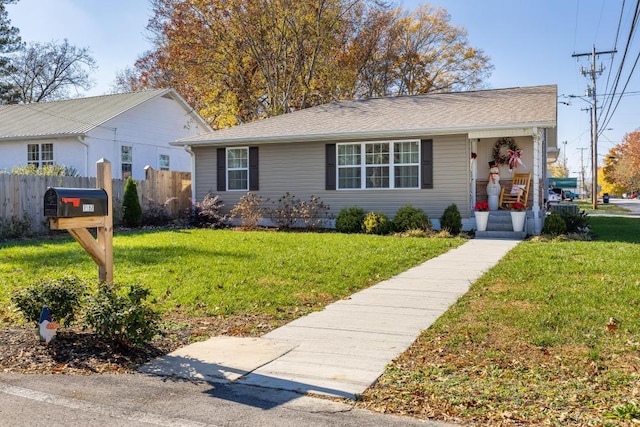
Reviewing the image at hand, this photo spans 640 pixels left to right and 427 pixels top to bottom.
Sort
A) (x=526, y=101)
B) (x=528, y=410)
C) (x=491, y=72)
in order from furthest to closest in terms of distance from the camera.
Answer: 1. (x=491, y=72)
2. (x=526, y=101)
3. (x=528, y=410)

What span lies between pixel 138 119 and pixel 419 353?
21777mm

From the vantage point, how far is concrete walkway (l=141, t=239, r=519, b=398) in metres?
4.38

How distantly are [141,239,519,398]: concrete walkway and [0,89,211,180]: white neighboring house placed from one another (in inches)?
646

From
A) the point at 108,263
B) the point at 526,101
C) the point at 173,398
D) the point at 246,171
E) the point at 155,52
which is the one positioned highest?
the point at 155,52

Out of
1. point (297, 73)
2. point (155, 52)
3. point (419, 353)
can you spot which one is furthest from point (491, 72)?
point (419, 353)

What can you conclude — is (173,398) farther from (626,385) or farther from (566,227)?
(566,227)

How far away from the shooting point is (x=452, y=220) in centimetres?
1486

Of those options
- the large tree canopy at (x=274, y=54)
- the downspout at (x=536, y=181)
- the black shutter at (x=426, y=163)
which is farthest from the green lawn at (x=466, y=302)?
the large tree canopy at (x=274, y=54)

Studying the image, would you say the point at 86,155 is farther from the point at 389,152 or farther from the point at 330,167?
the point at 389,152

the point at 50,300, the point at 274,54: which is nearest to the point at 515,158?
the point at 50,300

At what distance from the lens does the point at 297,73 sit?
27.6 m

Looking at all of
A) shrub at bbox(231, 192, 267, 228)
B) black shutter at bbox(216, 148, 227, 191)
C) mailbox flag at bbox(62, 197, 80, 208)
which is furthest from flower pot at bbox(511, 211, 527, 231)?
mailbox flag at bbox(62, 197, 80, 208)

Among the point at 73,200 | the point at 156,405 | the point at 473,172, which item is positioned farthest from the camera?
the point at 473,172

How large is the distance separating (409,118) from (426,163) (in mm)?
1707
